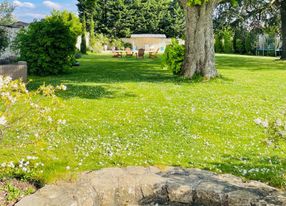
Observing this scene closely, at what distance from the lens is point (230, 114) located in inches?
391

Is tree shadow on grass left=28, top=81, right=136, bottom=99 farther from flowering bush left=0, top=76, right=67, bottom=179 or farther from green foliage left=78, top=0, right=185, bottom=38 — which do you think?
green foliage left=78, top=0, right=185, bottom=38

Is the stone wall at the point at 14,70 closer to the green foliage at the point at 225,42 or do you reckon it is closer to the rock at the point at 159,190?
the rock at the point at 159,190

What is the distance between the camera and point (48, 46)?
64.4ft

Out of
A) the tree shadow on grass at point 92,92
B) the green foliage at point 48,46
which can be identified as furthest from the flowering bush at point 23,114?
the green foliage at point 48,46

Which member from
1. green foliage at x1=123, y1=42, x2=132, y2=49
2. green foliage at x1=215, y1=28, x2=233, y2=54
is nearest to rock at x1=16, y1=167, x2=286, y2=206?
green foliage at x1=215, y1=28, x2=233, y2=54

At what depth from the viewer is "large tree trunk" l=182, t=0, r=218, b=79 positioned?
1606cm

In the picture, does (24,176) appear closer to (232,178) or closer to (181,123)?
(232,178)

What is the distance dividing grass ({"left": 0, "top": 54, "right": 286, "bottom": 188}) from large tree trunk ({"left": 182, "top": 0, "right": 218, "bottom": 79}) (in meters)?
2.40

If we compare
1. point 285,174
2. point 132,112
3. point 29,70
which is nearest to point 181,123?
point 132,112

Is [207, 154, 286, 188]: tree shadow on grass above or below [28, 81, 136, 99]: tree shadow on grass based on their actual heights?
below

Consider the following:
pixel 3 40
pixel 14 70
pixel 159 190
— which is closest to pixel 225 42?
pixel 3 40

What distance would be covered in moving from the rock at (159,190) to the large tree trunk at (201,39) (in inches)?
426

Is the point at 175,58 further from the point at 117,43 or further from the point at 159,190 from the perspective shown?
the point at 117,43

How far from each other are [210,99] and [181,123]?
342cm
